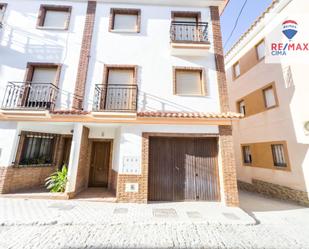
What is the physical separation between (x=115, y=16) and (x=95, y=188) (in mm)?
9753

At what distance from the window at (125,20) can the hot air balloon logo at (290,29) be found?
8429 mm

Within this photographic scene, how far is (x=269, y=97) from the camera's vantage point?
971 cm

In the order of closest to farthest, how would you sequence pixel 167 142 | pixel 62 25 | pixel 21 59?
pixel 167 142 < pixel 21 59 < pixel 62 25

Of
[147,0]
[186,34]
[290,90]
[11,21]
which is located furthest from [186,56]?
[11,21]

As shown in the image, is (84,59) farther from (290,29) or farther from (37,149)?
(290,29)

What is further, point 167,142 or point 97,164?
point 97,164

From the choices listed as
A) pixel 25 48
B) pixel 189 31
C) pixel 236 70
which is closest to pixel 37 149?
pixel 25 48

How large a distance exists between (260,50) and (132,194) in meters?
12.1

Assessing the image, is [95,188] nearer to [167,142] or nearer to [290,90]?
[167,142]

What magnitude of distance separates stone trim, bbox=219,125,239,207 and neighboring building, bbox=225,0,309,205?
154 inches

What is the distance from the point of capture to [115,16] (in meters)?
8.85

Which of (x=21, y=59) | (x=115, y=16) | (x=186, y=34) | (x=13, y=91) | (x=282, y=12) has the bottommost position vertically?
(x=13, y=91)

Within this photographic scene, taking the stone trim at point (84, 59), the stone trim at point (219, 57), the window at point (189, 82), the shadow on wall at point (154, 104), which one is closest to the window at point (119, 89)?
the shadow on wall at point (154, 104)

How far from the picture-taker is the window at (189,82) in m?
7.86
